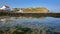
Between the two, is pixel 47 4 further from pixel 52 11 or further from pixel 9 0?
pixel 9 0

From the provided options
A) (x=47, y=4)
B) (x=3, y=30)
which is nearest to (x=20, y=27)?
(x=3, y=30)

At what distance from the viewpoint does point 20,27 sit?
Result: 7.34ft

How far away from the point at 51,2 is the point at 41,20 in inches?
12.9

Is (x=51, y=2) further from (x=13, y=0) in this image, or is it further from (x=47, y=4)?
(x=13, y=0)

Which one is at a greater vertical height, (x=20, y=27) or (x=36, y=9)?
(x=36, y=9)

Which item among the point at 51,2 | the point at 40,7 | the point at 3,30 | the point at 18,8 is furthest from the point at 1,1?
the point at 51,2

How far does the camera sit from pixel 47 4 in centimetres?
224

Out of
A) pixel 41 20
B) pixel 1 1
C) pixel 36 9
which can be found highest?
pixel 1 1

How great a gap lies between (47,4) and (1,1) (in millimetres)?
745

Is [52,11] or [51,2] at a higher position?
[51,2]

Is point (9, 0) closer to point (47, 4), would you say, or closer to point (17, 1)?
point (17, 1)

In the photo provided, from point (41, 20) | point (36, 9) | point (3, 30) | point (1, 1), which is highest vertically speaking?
point (1, 1)

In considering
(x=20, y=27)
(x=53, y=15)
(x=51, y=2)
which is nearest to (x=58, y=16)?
(x=53, y=15)

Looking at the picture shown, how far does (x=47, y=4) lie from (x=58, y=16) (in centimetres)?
26
